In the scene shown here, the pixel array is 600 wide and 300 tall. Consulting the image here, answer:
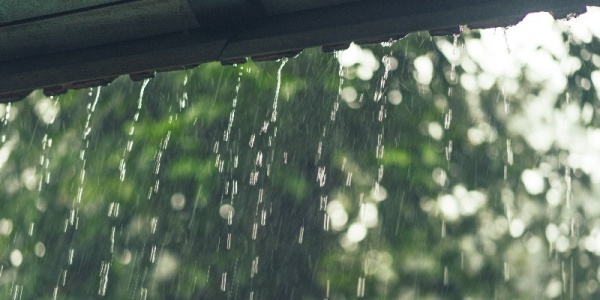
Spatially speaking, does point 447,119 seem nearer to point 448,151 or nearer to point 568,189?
point 448,151

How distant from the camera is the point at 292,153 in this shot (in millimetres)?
12062

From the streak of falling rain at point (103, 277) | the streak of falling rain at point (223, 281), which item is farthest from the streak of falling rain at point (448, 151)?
the streak of falling rain at point (103, 277)

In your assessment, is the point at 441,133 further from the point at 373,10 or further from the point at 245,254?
the point at 373,10

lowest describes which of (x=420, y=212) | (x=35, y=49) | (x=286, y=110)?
(x=35, y=49)

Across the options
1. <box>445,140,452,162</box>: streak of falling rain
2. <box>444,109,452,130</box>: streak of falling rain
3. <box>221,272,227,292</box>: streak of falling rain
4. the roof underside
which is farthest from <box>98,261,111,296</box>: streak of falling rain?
the roof underside

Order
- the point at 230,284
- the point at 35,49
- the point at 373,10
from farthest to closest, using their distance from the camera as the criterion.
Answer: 1. the point at 230,284
2. the point at 35,49
3. the point at 373,10

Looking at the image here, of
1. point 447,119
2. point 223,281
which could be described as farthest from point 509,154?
point 223,281

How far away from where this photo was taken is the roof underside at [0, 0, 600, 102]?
11.1ft

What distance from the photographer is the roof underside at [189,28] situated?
3371 millimetres

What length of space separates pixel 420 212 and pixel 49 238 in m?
5.00

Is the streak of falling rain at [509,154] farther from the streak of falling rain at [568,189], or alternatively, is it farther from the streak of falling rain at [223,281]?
the streak of falling rain at [223,281]

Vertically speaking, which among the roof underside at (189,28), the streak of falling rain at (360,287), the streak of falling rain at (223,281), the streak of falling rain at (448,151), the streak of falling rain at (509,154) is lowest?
the roof underside at (189,28)

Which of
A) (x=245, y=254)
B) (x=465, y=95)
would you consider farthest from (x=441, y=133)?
(x=245, y=254)

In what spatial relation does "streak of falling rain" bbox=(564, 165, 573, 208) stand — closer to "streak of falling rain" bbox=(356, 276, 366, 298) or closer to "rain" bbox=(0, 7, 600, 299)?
"rain" bbox=(0, 7, 600, 299)
